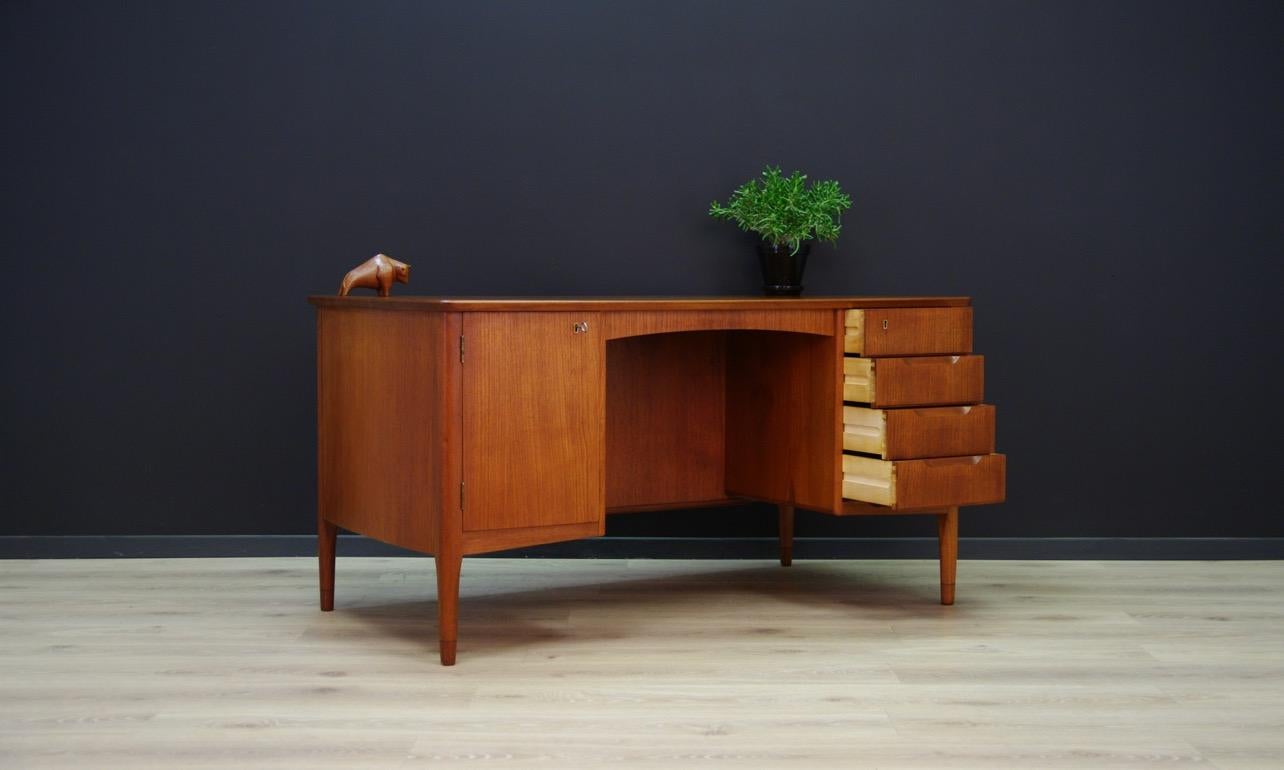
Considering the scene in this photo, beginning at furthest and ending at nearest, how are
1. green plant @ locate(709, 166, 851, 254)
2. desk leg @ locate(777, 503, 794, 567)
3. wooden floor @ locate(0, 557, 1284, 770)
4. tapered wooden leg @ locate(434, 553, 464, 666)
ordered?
desk leg @ locate(777, 503, 794, 567) < green plant @ locate(709, 166, 851, 254) < tapered wooden leg @ locate(434, 553, 464, 666) < wooden floor @ locate(0, 557, 1284, 770)

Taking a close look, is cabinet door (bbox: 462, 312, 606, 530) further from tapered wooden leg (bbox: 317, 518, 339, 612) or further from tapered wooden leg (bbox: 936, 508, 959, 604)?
tapered wooden leg (bbox: 936, 508, 959, 604)

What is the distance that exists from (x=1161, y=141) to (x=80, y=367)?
9.65ft

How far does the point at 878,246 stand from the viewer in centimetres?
369

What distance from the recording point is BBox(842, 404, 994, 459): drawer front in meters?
2.92

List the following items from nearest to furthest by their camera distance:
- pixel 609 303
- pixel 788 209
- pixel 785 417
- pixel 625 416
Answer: pixel 609 303 < pixel 785 417 < pixel 625 416 < pixel 788 209

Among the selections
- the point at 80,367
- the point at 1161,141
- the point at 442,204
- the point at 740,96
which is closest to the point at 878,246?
the point at 740,96

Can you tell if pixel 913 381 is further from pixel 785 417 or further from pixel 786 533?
pixel 786 533

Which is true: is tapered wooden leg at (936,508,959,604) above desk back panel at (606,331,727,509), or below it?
below

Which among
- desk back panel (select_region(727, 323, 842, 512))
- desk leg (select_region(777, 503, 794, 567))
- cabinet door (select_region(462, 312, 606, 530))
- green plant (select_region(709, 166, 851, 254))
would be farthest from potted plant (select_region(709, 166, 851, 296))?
cabinet door (select_region(462, 312, 606, 530))

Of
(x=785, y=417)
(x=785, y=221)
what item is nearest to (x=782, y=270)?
(x=785, y=221)

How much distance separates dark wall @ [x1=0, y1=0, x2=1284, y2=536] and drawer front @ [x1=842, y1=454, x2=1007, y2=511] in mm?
702

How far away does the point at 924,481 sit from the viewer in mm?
2943

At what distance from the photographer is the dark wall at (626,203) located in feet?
11.8

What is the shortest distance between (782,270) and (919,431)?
0.64 meters
